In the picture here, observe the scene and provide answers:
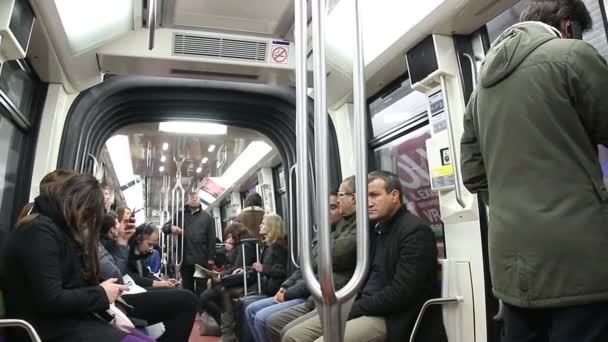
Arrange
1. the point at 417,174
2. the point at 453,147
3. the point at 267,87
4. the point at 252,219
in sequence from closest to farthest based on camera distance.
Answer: the point at 453,147, the point at 417,174, the point at 267,87, the point at 252,219

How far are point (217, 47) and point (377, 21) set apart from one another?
1198 mm

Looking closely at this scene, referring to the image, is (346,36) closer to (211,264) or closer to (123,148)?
(211,264)

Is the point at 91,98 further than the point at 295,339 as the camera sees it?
Yes

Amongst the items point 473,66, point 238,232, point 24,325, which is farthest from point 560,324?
point 238,232

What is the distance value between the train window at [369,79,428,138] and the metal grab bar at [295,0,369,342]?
2045mm

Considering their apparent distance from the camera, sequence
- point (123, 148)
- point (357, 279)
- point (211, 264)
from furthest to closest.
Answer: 1. point (123, 148)
2. point (211, 264)
3. point (357, 279)

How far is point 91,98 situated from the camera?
356 cm

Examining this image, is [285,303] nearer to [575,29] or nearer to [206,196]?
[575,29]

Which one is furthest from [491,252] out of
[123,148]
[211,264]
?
[123,148]

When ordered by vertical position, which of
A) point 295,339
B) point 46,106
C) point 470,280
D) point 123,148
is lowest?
point 295,339

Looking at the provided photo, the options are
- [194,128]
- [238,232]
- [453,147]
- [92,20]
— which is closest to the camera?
[453,147]

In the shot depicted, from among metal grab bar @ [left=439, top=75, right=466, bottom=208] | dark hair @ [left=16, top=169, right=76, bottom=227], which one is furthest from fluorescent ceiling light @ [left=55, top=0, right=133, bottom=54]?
metal grab bar @ [left=439, top=75, right=466, bottom=208]

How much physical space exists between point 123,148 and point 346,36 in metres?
5.15

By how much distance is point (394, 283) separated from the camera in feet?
7.55
